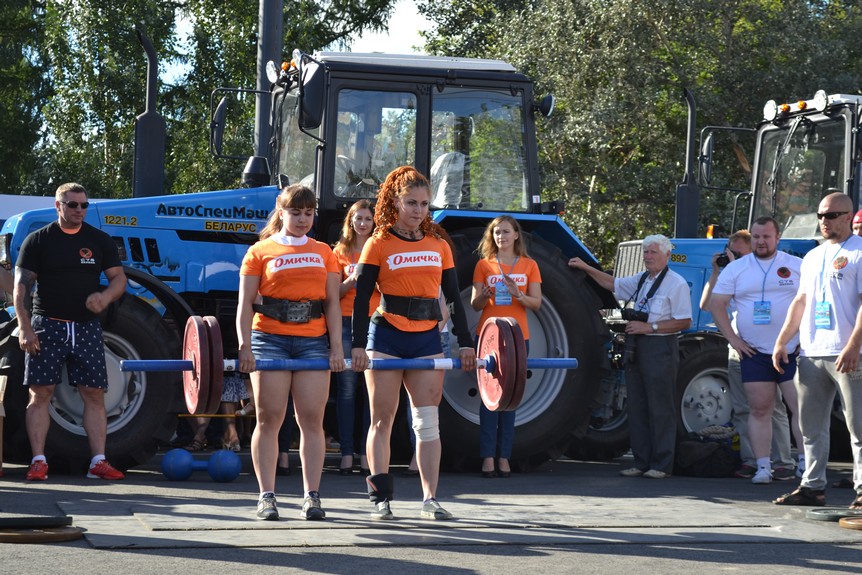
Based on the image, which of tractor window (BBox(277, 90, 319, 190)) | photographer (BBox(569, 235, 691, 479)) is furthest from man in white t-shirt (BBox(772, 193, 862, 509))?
tractor window (BBox(277, 90, 319, 190))

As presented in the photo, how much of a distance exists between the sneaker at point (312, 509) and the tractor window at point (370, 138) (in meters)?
3.07

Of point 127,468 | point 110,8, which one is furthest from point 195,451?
point 110,8

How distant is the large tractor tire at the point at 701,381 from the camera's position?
10.2 metres

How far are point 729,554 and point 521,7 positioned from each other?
891 inches

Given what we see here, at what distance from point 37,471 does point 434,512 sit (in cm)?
293

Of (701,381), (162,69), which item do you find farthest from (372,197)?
(162,69)

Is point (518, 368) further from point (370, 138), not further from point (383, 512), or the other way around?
point (370, 138)

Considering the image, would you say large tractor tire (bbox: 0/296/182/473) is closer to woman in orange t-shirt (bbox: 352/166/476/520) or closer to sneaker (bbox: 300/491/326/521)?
sneaker (bbox: 300/491/326/521)

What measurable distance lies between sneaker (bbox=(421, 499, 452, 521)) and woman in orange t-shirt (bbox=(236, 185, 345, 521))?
0.56 m

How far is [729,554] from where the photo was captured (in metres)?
5.91

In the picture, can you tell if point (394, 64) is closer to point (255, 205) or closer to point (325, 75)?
point (325, 75)

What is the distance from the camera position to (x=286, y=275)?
6.49 meters

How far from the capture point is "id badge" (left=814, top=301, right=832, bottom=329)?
7.27 metres

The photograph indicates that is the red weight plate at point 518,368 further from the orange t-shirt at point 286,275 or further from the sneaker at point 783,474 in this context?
the sneaker at point 783,474
